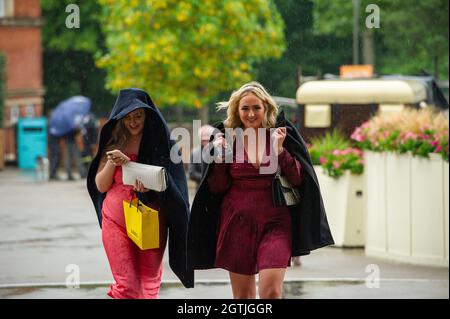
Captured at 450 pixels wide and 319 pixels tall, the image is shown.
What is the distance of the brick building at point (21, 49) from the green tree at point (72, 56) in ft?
6.80

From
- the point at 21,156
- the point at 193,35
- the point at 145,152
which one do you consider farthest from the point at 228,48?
the point at 145,152

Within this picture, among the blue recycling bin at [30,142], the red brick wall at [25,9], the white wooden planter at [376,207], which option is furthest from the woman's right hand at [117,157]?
the red brick wall at [25,9]

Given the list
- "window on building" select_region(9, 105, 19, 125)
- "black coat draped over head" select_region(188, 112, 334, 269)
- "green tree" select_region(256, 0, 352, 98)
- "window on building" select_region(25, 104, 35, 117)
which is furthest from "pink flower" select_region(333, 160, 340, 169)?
"window on building" select_region(25, 104, 35, 117)

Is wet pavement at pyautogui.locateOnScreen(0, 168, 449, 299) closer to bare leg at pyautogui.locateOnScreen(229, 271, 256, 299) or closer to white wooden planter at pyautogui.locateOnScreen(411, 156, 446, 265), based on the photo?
white wooden planter at pyautogui.locateOnScreen(411, 156, 446, 265)

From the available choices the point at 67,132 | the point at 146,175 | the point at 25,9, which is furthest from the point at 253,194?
the point at 25,9

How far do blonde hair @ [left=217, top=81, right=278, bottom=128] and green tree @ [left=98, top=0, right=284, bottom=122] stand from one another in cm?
1907

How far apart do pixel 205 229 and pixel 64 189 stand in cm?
1953

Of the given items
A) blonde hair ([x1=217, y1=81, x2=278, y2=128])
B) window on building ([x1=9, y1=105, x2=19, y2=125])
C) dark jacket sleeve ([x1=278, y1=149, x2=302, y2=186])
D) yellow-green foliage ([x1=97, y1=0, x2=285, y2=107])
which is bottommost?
dark jacket sleeve ([x1=278, y1=149, x2=302, y2=186])

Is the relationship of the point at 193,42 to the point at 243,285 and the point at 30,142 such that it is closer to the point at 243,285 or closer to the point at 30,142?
the point at 30,142

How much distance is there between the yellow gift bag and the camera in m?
7.32

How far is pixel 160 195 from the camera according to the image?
7664 mm

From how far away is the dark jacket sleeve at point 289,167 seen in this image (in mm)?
6828

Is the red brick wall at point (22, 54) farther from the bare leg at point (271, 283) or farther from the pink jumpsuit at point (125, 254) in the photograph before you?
the bare leg at point (271, 283)

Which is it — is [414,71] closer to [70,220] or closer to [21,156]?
[21,156]
